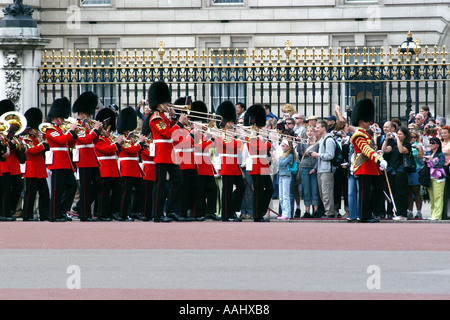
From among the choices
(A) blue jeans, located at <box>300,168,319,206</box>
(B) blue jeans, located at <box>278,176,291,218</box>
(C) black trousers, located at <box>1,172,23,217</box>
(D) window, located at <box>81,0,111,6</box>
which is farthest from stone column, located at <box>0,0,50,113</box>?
(D) window, located at <box>81,0,111,6</box>

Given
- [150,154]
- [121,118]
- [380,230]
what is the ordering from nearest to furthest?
[380,230], [150,154], [121,118]

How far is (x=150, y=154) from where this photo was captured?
12453 mm

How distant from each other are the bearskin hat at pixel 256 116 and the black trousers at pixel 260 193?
692 mm

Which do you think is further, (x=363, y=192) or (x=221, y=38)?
(x=221, y=38)

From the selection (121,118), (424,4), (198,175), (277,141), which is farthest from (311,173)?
(424,4)

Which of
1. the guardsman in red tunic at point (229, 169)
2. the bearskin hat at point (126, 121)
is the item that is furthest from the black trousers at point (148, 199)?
the guardsman in red tunic at point (229, 169)

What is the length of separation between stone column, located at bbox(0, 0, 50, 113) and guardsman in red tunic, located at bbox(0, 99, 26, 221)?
1690 millimetres

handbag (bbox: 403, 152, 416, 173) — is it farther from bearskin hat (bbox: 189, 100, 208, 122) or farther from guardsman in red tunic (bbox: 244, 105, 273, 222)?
bearskin hat (bbox: 189, 100, 208, 122)

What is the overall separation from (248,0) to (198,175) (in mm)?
10688

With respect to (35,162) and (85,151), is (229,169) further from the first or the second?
(35,162)

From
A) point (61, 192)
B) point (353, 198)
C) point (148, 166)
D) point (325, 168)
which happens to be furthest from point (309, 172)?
point (61, 192)

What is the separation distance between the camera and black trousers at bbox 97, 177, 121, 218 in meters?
13.1

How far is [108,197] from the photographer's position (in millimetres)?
13164

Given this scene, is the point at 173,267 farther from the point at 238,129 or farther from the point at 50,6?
the point at 50,6
